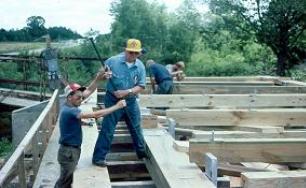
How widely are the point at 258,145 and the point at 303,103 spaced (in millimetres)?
3971

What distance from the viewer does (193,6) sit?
2673cm

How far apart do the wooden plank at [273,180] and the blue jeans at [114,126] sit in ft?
6.54

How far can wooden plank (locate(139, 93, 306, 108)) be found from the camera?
779 cm

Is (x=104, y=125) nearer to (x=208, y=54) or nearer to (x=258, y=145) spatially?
(x=258, y=145)

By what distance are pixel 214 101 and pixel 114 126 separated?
2.95 meters

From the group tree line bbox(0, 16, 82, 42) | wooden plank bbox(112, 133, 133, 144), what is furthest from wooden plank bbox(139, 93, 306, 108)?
tree line bbox(0, 16, 82, 42)

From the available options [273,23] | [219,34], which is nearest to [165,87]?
[273,23]

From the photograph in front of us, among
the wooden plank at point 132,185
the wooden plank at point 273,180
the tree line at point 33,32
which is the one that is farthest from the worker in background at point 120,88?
the tree line at point 33,32

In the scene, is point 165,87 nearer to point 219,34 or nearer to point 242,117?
point 242,117

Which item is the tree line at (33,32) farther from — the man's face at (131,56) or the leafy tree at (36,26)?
the man's face at (131,56)

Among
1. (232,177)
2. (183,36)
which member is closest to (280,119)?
(232,177)

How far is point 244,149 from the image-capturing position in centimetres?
443

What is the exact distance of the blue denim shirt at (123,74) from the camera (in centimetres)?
508

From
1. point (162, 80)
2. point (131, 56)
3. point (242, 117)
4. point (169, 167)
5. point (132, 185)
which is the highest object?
point (131, 56)
